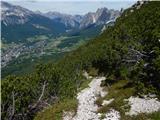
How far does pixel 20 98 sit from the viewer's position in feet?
Answer: 264

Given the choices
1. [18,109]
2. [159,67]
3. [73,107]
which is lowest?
[18,109]

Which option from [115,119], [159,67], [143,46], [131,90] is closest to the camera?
[115,119]

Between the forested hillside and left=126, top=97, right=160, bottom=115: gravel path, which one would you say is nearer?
left=126, top=97, right=160, bottom=115: gravel path

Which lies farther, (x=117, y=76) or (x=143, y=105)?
(x=117, y=76)

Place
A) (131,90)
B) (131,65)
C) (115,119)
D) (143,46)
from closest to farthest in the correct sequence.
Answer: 1. (115,119)
2. (131,90)
3. (143,46)
4. (131,65)

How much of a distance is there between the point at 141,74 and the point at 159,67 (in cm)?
637

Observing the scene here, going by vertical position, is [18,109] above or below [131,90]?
below

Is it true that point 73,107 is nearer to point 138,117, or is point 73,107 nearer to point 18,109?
point 138,117

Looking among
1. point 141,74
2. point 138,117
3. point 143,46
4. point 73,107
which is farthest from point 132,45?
point 138,117

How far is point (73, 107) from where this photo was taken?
61.9 meters

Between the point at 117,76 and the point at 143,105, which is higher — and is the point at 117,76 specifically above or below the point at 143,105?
below

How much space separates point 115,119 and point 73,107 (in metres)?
11.4

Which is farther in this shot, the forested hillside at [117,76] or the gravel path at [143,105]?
the forested hillside at [117,76]

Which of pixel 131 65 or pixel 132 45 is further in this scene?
pixel 131 65
